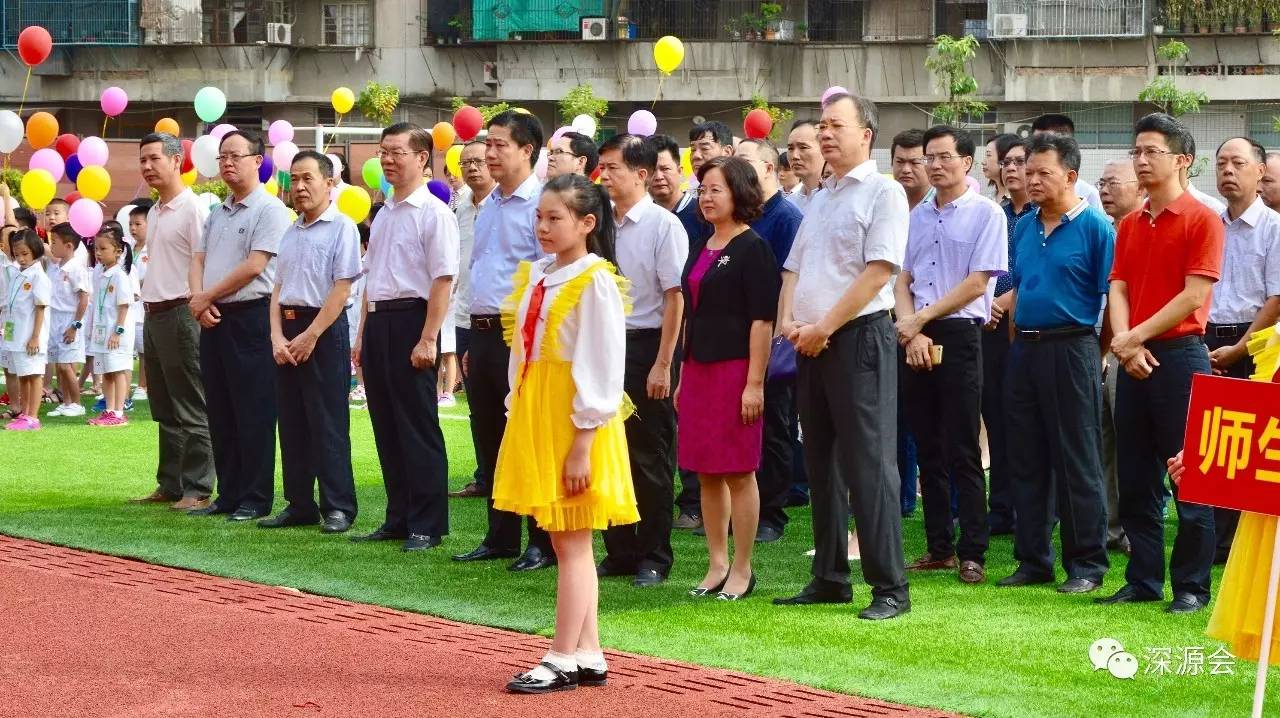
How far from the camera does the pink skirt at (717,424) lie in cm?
732

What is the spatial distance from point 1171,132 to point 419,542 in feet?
14.1

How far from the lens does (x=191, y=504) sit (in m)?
10.2

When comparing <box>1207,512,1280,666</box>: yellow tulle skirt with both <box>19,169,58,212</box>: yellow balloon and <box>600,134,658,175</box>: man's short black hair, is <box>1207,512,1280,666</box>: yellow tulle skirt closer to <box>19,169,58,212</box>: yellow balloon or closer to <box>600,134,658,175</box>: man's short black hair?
<box>600,134,658,175</box>: man's short black hair

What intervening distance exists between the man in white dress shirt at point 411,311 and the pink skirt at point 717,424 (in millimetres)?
1815

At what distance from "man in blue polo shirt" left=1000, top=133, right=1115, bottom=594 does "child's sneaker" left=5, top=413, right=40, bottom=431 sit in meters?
9.67

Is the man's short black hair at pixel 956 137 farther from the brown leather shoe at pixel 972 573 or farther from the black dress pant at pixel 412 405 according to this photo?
the black dress pant at pixel 412 405

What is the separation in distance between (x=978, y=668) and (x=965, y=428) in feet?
7.53

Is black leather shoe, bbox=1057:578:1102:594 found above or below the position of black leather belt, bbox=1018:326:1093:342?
below

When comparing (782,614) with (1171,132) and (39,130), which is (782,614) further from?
(39,130)

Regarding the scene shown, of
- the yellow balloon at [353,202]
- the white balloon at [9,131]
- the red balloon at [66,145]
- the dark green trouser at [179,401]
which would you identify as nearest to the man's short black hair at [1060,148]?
the dark green trouser at [179,401]

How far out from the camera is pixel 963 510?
8.14 metres

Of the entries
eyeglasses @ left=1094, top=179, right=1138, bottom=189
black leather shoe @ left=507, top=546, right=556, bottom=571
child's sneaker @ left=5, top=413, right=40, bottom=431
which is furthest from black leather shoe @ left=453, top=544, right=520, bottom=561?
child's sneaker @ left=5, top=413, right=40, bottom=431

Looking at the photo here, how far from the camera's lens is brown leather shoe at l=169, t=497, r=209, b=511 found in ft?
33.2

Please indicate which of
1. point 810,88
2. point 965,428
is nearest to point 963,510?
point 965,428
